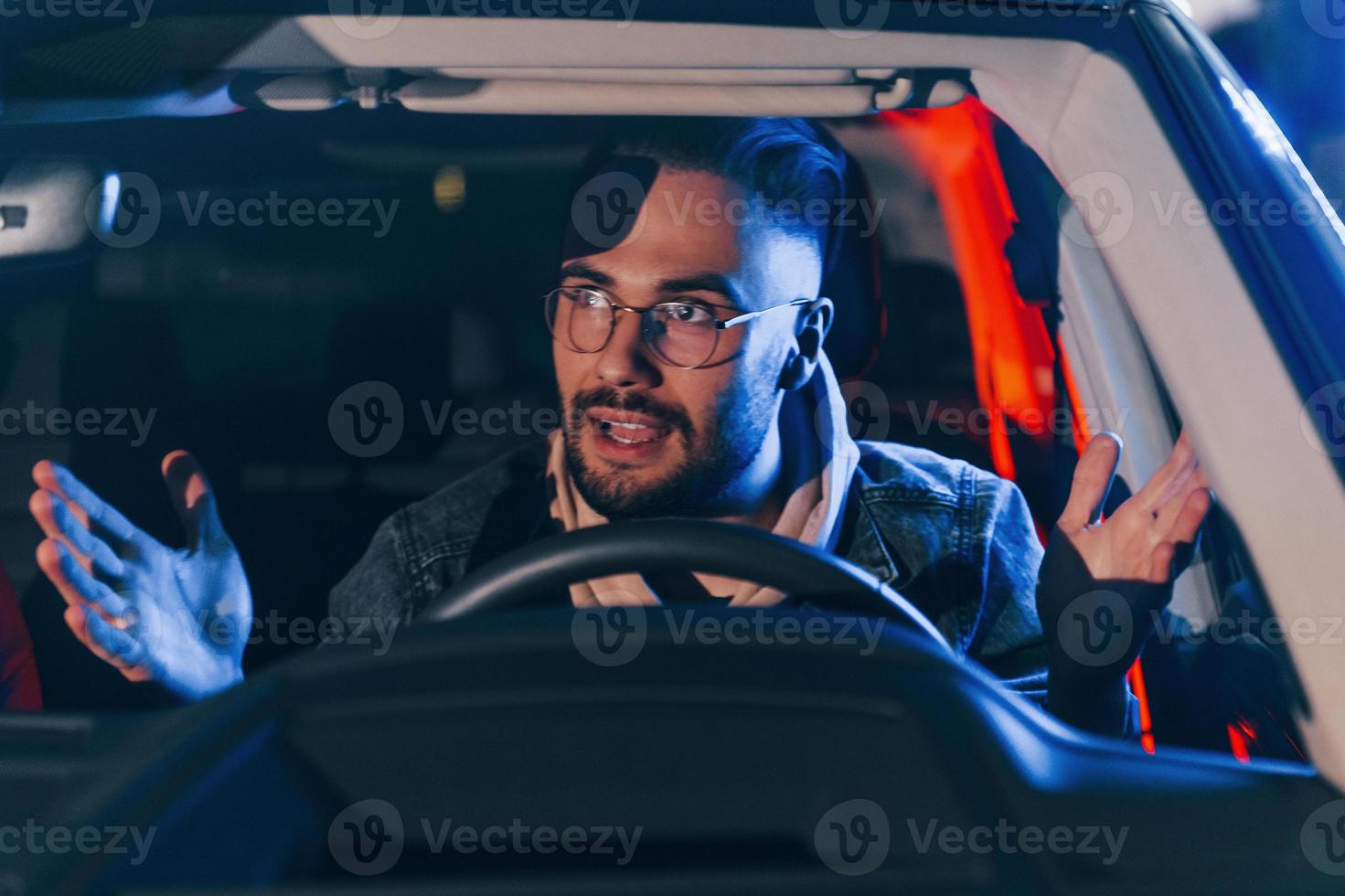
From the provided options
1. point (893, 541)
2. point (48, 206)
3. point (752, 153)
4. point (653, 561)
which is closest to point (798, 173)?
point (752, 153)

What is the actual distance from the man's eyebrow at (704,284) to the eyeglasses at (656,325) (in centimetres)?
2

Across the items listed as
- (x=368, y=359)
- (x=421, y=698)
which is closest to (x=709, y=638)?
(x=421, y=698)

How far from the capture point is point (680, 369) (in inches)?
51.0

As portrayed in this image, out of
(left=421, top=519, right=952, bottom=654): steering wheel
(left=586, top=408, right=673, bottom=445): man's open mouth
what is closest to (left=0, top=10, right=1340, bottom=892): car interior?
(left=586, top=408, right=673, bottom=445): man's open mouth

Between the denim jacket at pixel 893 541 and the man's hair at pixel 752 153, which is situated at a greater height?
the man's hair at pixel 752 153

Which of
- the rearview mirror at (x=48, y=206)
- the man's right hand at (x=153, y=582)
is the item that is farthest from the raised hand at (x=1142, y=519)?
the rearview mirror at (x=48, y=206)

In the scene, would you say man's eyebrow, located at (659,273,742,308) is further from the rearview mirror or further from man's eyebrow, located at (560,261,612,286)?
the rearview mirror

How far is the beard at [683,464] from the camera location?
1316mm

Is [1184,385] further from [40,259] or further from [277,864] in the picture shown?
[40,259]

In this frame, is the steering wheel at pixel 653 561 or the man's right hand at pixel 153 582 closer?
the steering wheel at pixel 653 561

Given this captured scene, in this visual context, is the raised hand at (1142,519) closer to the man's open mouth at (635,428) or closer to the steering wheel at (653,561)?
the steering wheel at (653,561)

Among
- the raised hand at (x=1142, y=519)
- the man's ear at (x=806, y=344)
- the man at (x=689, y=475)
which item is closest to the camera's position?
the raised hand at (x=1142, y=519)

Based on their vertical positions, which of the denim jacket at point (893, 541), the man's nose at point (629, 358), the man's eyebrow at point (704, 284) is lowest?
the denim jacket at point (893, 541)

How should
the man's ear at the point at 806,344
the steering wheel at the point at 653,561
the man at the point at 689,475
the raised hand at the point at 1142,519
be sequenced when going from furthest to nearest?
the man's ear at the point at 806,344 < the man at the point at 689,475 < the raised hand at the point at 1142,519 < the steering wheel at the point at 653,561
